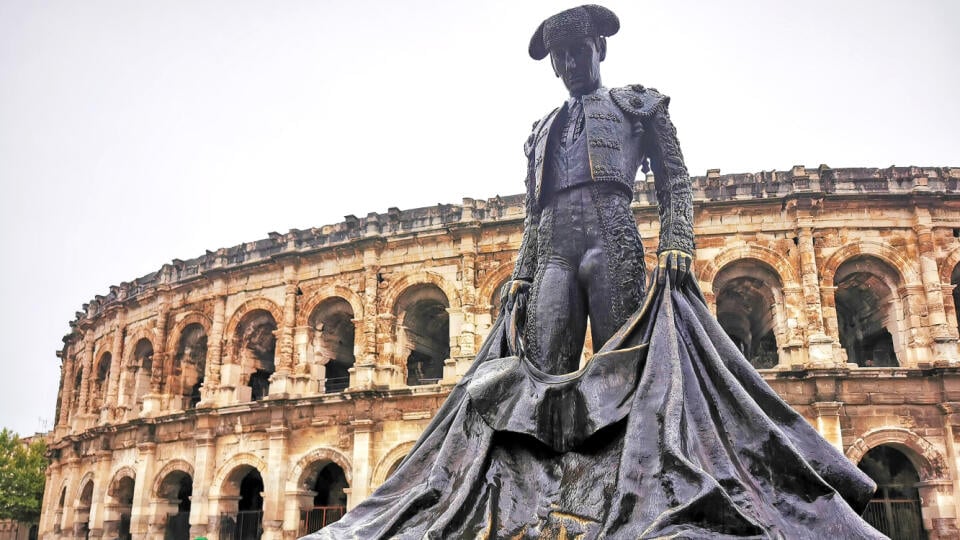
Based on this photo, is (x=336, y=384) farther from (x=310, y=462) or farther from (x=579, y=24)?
(x=579, y=24)

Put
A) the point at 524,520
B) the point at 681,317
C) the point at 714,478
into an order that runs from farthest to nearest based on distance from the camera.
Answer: the point at 681,317, the point at 524,520, the point at 714,478

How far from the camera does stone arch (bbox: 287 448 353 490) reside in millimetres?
17859

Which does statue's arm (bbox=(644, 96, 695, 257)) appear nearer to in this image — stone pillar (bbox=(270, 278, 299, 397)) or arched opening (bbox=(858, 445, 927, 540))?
arched opening (bbox=(858, 445, 927, 540))

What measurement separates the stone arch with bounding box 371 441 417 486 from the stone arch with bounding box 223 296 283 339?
4.75 metres

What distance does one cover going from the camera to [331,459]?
1800 centimetres

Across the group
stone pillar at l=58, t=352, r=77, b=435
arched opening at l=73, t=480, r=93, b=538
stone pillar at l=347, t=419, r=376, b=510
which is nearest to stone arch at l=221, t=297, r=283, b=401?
stone pillar at l=347, t=419, r=376, b=510

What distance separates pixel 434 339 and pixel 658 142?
57.2 feet

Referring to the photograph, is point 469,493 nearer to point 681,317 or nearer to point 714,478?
point 714,478

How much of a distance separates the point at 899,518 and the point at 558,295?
620 inches

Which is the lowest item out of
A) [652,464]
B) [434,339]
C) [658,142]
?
[652,464]

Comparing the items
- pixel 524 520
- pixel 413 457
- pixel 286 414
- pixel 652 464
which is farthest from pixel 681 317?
pixel 286 414

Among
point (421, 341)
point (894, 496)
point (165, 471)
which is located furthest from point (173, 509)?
point (894, 496)

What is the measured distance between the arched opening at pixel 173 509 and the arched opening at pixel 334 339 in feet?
15.5

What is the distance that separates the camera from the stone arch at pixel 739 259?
16.9m
